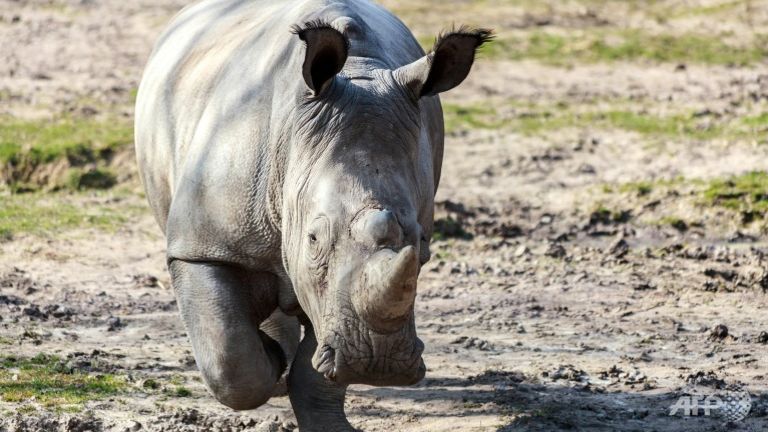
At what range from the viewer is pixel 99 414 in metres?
6.17

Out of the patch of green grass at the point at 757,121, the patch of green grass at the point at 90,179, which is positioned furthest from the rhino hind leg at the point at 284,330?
the patch of green grass at the point at 757,121

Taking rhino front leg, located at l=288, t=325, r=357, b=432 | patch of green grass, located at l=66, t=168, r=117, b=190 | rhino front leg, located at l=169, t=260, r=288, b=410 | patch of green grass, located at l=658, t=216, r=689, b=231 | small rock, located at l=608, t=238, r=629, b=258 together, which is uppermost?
rhino front leg, located at l=169, t=260, r=288, b=410

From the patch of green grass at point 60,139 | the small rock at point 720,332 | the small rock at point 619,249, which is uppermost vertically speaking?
the small rock at point 720,332

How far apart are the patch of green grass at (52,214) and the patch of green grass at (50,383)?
2977 mm

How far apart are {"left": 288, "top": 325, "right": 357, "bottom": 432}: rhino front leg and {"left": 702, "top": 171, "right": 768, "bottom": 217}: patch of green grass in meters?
4.92

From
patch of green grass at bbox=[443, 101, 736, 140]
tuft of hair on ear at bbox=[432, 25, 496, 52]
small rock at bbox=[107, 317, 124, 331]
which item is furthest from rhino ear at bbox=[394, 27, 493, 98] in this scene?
patch of green grass at bbox=[443, 101, 736, 140]

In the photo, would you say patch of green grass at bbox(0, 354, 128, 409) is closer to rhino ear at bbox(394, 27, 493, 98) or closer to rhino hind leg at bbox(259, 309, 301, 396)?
rhino hind leg at bbox(259, 309, 301, 396)

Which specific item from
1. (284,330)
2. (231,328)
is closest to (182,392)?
(284,330)

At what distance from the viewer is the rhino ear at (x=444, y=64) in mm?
4988

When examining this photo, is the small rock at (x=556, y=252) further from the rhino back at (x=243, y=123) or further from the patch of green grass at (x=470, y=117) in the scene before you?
the patch of green grass at (x=470, y=117)

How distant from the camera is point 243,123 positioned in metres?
5.46

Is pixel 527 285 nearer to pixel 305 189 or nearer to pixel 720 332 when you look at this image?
pixel 720 332

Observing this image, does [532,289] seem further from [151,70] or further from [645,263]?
[151,70]

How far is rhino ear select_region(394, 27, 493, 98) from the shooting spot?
499 cm
